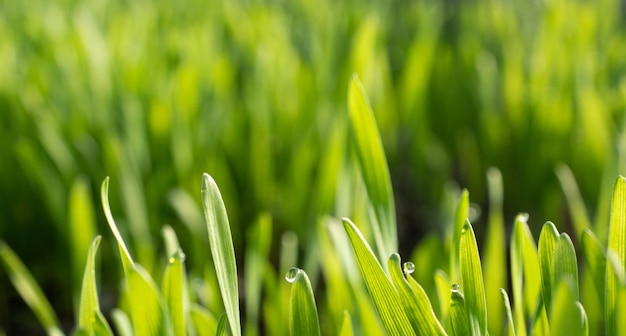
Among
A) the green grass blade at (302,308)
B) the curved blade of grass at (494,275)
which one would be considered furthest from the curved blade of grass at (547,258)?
the curved blade of grass at (494,275)

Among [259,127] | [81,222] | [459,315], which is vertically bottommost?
[459,315]

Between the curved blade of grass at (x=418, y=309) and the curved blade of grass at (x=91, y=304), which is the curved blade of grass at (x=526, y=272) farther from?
the curved blade of grass at (x=91, y=304)

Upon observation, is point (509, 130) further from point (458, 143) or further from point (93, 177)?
point (93, 177)

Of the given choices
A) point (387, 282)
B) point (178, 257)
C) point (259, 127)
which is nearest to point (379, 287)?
point (387, 282)

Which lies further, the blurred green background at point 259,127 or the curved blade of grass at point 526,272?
the blurred green background at point 259,127

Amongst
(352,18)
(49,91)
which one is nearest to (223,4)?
(352,18)

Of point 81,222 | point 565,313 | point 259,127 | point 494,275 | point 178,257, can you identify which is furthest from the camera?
point 259,127

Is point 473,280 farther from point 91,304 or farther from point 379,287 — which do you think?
point 91,304
